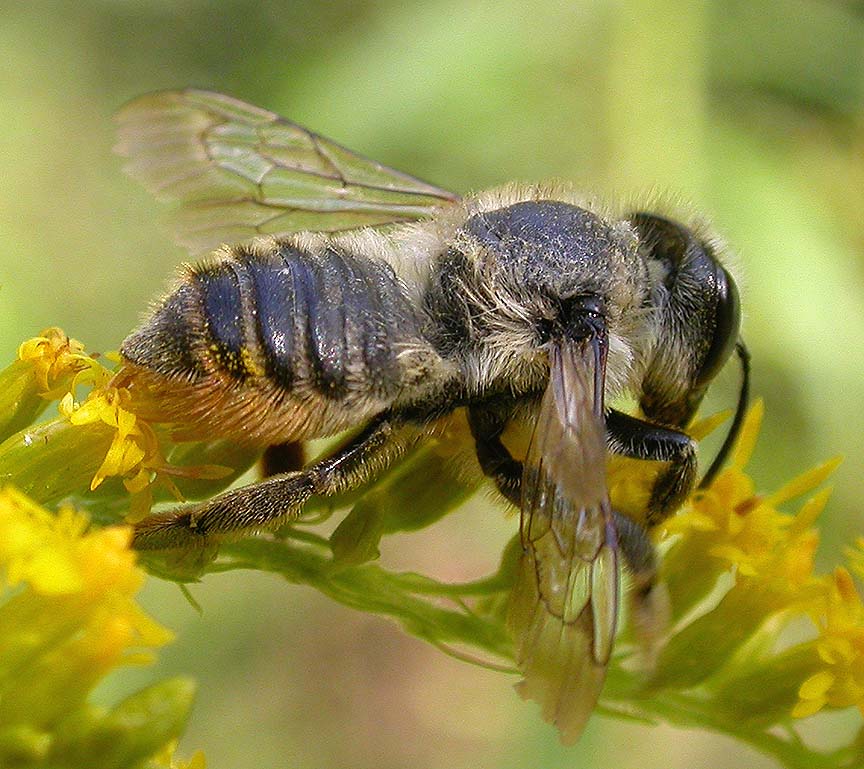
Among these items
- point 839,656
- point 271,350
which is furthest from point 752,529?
point 271,350

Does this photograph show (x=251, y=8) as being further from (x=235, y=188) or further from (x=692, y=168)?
(x=235, y=188)

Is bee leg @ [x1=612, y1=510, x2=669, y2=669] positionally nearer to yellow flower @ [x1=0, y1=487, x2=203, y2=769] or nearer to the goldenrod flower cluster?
the goldenrod flower cluster

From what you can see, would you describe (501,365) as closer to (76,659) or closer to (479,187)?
(76,659)

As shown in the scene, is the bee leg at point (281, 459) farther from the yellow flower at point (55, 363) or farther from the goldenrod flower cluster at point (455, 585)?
the yellow flower at point (55, 363)

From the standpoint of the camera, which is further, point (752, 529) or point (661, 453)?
point (752, 529)

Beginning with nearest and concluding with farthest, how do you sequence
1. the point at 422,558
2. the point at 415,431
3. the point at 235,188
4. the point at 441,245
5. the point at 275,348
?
the point at 275,348
the point at 415,431
the point at 441,245
the point at 235,188
the point at 422,558

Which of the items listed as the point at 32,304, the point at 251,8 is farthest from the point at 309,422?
the point at 251,8
